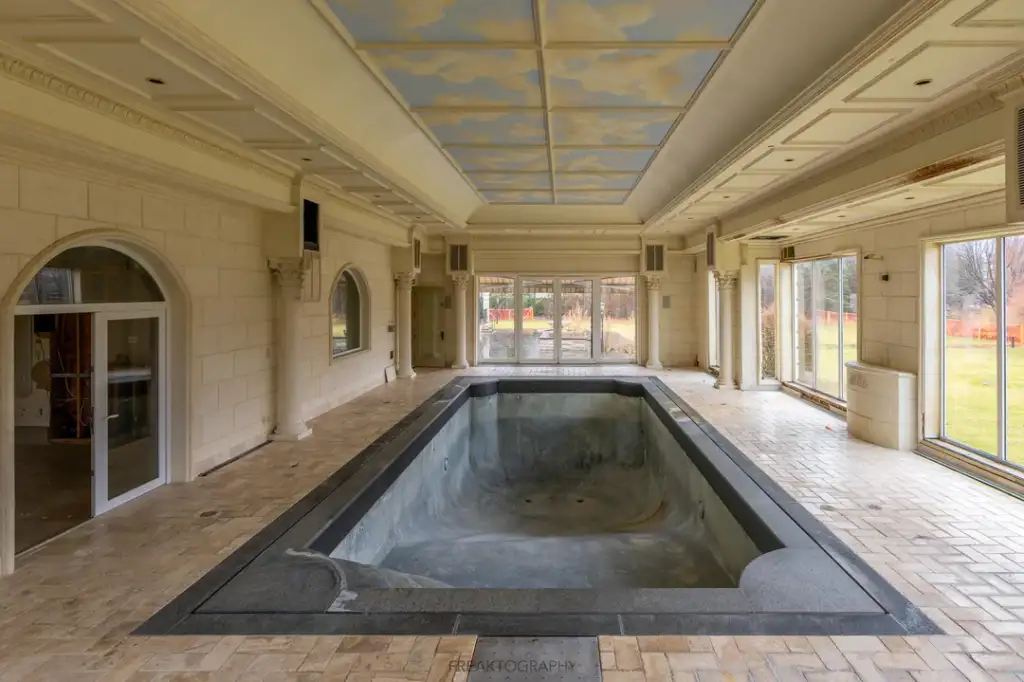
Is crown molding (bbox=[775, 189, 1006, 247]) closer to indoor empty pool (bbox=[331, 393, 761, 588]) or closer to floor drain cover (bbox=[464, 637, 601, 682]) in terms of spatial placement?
indoor empty pool (bbox=[331, 393, 761, 588])

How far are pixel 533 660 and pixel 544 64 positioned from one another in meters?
4.12

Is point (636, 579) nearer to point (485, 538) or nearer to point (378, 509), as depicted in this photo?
point (485, 538)

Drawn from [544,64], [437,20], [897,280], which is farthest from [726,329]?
[437,20]

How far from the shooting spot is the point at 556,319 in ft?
46.8

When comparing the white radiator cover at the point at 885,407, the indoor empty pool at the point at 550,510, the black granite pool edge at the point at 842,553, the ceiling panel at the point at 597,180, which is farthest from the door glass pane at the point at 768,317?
the black granite pool edge at the point at 842,553

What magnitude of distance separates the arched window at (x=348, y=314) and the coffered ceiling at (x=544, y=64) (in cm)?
337

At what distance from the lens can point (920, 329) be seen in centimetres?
643

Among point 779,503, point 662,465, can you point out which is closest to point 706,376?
point 662,465

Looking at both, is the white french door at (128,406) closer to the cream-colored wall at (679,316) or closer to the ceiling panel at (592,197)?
the ceiling panel at (592,197)

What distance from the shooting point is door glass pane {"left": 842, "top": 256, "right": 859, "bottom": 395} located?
835cm

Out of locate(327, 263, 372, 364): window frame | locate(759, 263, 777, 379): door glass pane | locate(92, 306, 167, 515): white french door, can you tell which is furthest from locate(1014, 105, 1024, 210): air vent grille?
locate(327, 263, 372, 364): window frame

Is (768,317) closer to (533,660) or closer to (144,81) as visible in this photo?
(533,660)

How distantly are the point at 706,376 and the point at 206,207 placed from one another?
9.49 metres

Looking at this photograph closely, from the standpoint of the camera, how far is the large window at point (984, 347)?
548 cm
